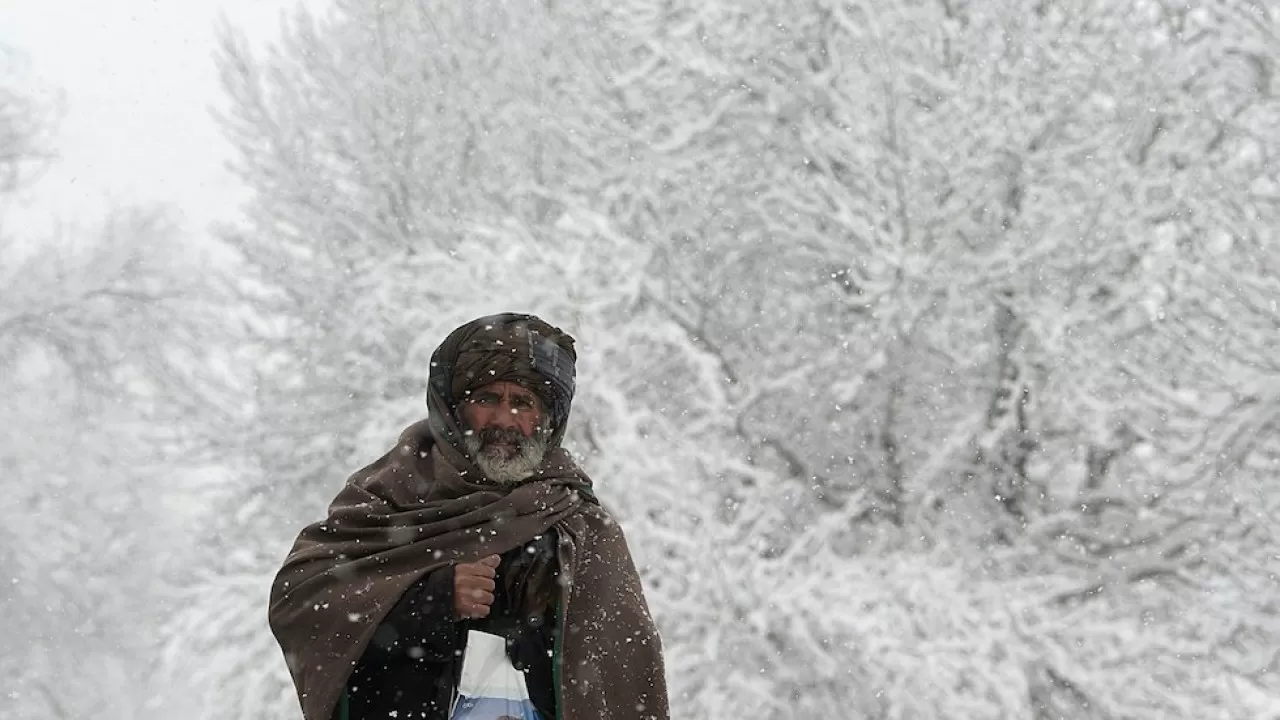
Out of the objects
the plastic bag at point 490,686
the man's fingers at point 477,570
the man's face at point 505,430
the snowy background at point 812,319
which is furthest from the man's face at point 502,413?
the snowy background at point 812,319

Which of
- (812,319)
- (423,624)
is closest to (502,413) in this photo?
(423,624)

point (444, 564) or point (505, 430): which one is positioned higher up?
point (505, 430)

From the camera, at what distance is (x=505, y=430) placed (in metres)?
2.73

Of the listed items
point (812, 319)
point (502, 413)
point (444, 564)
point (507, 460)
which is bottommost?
point (444, 564)

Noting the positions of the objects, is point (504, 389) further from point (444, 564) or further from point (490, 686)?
point (490, 686)

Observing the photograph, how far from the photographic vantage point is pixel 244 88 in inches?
396

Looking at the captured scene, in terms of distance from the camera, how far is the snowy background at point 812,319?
7.58m

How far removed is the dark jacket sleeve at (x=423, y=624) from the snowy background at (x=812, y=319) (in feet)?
16.4

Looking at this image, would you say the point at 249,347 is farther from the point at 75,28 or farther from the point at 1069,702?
the point at 75,28

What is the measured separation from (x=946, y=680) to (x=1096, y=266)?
3.16 m

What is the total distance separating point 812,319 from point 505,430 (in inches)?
247

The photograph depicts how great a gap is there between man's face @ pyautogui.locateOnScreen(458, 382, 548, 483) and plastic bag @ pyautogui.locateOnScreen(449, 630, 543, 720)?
368 mm

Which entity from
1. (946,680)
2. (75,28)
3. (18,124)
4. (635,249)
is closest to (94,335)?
(18,124)

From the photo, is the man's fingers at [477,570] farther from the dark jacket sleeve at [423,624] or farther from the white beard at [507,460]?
the white beard at [507,460]
